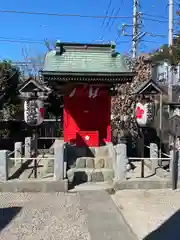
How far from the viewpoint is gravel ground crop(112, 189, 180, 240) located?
21.0 ft

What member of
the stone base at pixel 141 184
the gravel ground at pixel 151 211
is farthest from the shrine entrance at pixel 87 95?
the gravel ground at pixel 151 211

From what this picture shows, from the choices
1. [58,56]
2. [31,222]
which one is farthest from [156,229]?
[58,56]

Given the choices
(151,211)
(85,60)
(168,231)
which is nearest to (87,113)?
(85,60)

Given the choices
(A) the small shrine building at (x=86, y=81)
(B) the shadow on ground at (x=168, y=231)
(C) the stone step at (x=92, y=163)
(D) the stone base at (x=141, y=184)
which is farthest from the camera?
(A) the small shrine building at (x=86, y=81)

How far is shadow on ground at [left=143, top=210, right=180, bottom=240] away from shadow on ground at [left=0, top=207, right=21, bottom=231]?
2801mm

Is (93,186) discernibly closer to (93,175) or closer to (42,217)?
(93,175)

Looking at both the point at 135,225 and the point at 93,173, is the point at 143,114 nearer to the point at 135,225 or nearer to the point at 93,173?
the point at 93,173

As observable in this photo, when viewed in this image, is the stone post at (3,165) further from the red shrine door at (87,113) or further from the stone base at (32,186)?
the red shrine door at (87,113)

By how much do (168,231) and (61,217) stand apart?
7.35 feet

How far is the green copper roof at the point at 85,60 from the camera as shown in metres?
12.6

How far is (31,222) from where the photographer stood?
700cm

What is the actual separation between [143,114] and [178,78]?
12174 millimetres

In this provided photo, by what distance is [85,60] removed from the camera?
43.0ft

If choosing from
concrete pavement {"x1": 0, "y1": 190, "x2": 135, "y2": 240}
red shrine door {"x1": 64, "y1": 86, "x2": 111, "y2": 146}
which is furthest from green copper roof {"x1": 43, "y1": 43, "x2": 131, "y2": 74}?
concrete pavement {"x1": 0, "y1": 190, "x2": 135, "y2": 240}
